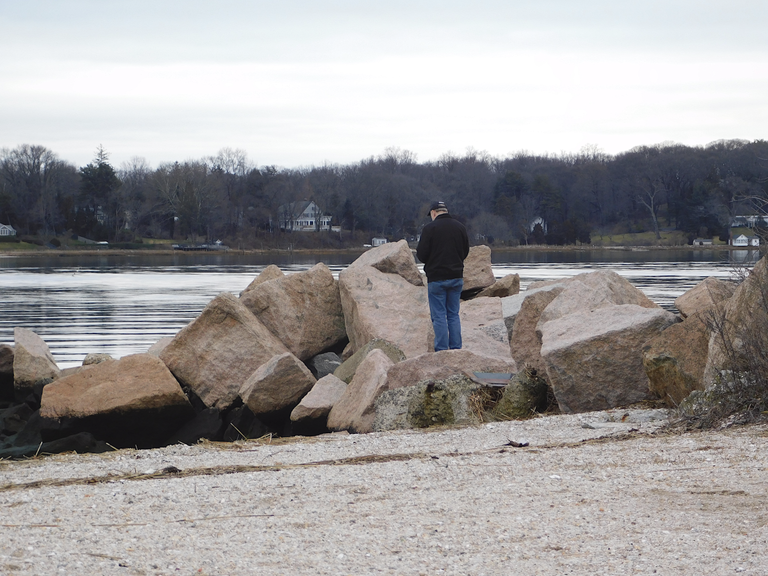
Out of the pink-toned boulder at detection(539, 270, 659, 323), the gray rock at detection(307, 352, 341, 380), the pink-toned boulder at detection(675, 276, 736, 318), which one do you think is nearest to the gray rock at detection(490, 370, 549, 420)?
the pink-toned boulder at detection(539, 270, 659, 323)

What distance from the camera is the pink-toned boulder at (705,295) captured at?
8656 mm

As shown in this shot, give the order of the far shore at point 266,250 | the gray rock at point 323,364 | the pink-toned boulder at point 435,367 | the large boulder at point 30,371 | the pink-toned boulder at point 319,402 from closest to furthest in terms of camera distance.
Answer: the pink-toned boulder at point 435,367
the pink-toned boulder at point 319,402
the large boulder at point 30,371
the gray rock at point 323,364
the far shore at point 266,250

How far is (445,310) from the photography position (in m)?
10.4

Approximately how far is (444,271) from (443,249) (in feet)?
0.85

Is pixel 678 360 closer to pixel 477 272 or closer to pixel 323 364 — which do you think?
pixel 323 364

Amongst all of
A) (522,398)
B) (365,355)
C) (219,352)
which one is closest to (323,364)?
(219,352)

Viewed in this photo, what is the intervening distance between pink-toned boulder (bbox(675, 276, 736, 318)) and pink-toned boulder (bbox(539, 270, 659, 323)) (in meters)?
0.64

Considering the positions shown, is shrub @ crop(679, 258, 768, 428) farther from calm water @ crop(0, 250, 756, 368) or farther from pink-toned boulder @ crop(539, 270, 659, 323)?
pink-toned boulder @ crop(539, 270, 659, 323)

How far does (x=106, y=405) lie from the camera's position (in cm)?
998

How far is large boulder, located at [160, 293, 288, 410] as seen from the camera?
11.2 meters

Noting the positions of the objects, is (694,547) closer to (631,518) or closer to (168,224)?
(631,518)

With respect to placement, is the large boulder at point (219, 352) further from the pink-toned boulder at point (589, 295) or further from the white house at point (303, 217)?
the white house at point (303, 217)

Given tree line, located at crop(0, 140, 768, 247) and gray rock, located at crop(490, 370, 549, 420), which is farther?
tree line, located at crop(0, 140, 768, 247)

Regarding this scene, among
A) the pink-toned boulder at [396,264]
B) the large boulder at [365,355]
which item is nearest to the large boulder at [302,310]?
the pink-toned boulder at [396,264]
